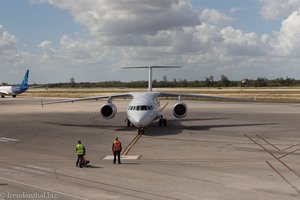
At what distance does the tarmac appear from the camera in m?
13.4

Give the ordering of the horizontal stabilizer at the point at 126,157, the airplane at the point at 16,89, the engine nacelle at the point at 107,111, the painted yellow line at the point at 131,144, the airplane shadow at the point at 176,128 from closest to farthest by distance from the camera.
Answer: the horizontal stabilizer at the point at 126,157, the painted yellow line at the point at 131,144, the airplane shadow at the point at 176,128, the engine nacelle at the point at 107,111, the airplane at the point at 16,89

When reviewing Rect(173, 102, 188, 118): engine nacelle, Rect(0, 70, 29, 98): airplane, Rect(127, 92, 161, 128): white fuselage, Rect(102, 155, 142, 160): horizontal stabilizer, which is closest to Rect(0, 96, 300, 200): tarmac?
Rect(102, 155, 142, 160): horizontal stabilizer

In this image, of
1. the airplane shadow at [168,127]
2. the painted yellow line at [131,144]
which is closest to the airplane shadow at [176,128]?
the airplane shadow at [168,127]

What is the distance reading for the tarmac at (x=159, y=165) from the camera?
13.4 m

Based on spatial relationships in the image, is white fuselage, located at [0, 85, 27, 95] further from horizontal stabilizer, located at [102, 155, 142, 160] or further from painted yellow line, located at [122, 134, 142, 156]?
horizontal stabilizer, located at [102, 155, 142, 160]

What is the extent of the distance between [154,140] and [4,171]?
11.3 metres

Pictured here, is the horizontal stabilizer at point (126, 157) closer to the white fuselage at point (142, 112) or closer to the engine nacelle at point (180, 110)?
the white fuselage at point (142, 112)

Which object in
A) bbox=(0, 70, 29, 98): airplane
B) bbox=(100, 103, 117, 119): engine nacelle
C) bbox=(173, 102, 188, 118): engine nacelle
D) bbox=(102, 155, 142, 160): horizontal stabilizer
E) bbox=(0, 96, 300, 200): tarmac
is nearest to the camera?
bbox=(0, 96, 300, 200): tarmac

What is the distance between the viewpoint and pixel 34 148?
23.2 metres

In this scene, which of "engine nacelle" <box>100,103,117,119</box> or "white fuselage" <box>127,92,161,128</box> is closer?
"white fuselage" <box>127,92,161,128</box>

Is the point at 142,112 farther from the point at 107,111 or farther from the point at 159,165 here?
the point at 159,165

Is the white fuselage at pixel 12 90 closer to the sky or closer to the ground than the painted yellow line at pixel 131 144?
closer to the sky

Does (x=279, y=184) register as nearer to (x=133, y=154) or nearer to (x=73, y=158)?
(x=133, y=154)

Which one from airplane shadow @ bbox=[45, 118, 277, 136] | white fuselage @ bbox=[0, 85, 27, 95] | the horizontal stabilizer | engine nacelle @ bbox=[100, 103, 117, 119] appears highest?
white fuselage @ bbox=[0, 85, 27, 95]
